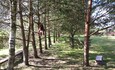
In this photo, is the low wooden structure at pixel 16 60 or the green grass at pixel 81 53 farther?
the green grass at pixel 81 53

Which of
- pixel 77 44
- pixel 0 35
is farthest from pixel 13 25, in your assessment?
pixel 77 44

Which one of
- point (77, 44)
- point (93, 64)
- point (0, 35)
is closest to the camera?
point (93, 64)

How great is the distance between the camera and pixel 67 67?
11898 mm

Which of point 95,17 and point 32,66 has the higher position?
point 95,17

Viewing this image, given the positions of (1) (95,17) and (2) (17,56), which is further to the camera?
(2) (17,56)

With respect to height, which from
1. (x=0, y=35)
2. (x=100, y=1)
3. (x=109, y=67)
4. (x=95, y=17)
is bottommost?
(x=109, y=67)

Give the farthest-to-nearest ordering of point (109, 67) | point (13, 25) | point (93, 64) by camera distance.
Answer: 1. point (93, 64)
2. point (109, 67)
3. point (13, 25)

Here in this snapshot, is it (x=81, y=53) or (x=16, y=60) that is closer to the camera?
(x=16, y=60)

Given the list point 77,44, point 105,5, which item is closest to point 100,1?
point 105,5

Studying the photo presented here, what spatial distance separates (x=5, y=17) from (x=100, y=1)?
5.62 meters

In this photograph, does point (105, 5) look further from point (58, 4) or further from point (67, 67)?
point (67, 67)

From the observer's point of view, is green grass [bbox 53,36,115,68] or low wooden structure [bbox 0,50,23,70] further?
green grass [bbox 53,36,115,68]

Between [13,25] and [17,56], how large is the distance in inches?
287

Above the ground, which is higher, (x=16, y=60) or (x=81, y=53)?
(x=81, y=53)
